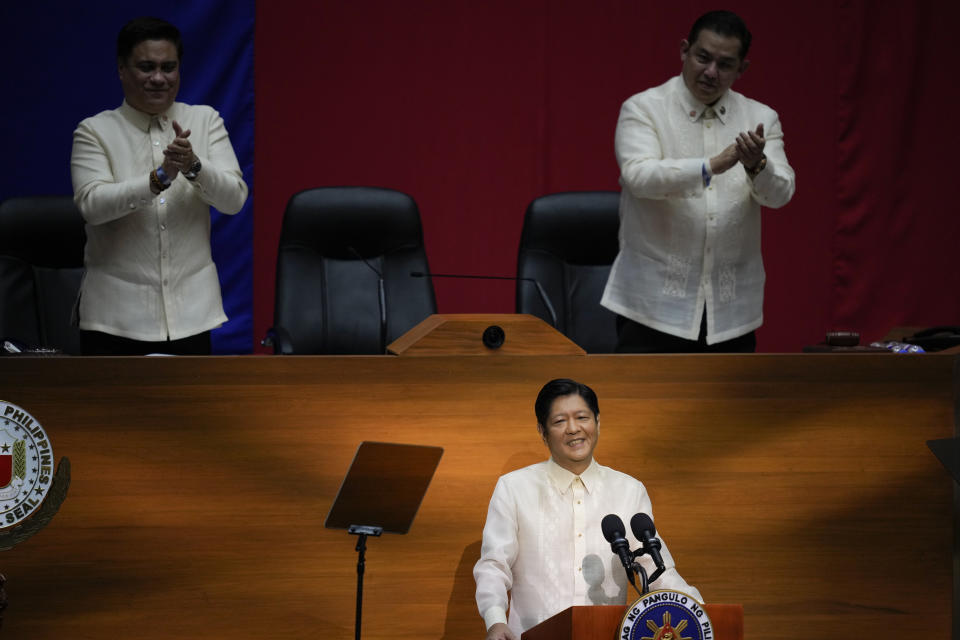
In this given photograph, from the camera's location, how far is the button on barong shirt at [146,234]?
3.04 metres

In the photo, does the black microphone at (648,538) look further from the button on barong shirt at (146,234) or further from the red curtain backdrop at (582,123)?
the red curtain backdrop at (582,123)

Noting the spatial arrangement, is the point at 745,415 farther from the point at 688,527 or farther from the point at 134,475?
the point at 134,475

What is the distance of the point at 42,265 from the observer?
12.2ft

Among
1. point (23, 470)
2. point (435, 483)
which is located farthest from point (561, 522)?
point (23, 470)

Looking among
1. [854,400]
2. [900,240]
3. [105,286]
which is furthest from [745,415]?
[900,240]

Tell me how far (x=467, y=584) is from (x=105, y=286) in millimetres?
1279

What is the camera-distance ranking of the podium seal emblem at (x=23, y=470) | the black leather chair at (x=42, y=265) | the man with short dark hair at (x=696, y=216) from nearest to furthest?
the podium seal emblem at (x=23, y=470)
the man with short dark hair at (x=696, y=216)
the black leather chair at (x=42, y=265)

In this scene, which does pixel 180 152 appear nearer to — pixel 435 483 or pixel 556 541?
pixel 435 483

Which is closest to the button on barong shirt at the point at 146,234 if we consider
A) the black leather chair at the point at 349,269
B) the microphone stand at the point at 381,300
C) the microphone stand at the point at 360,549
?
the black leather chair at the point at 349,269

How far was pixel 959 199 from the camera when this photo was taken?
471cm

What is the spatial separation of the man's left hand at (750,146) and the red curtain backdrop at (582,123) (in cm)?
176

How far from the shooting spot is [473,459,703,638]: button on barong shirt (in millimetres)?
2480

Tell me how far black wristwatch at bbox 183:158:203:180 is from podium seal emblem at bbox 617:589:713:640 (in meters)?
1.69

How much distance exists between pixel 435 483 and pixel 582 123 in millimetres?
2308
